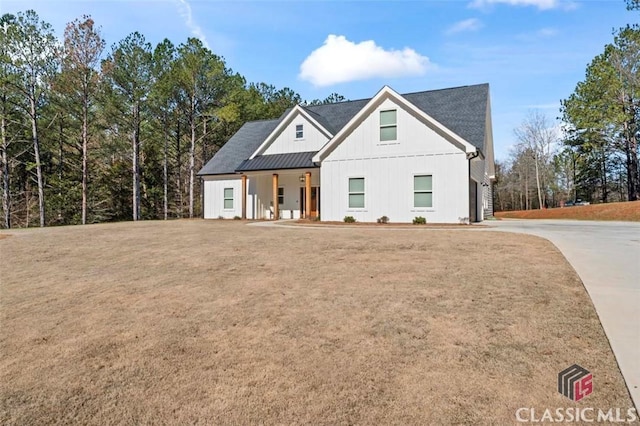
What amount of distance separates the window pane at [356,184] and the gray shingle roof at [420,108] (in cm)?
285

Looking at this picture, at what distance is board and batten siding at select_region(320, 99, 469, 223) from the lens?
53.2 ft

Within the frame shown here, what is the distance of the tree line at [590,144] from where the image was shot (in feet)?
103

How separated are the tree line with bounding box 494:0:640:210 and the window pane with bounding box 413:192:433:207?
18.7m

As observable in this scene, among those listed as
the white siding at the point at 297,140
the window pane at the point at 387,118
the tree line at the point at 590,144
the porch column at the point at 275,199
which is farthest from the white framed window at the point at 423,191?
the tree line at the point at 590,144

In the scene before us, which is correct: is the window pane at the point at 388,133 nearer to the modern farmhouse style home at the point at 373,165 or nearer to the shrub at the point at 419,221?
the modern farmhouse style home at the point at 373,165

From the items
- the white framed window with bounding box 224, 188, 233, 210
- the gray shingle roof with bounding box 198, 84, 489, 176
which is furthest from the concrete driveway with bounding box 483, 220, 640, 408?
the white framed window with bounding box 224, 188, 233, 210

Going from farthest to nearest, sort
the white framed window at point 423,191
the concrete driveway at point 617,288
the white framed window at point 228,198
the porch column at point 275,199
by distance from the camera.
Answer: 1. the white framed window at point 228,198
2. the porch column at point 275,199
3. the white framed window at point 423,191
4. the concrete driveway at point 617,288

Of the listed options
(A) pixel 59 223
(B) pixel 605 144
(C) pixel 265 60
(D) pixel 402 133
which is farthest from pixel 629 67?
(A) pixel 59 223

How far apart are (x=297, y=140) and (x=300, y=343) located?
18.8 metres

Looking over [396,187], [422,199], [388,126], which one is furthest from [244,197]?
[422,199]

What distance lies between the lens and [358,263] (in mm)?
7184

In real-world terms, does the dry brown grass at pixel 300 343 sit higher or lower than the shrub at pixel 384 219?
lower

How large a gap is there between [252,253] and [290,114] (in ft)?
47.8

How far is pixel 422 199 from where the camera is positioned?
16.8 meters
